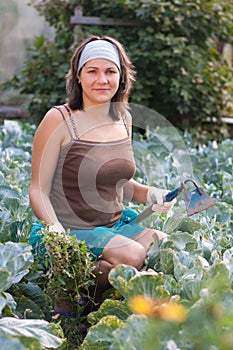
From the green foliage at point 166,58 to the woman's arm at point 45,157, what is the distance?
3.95 m

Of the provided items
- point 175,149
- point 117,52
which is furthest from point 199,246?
point 175,149

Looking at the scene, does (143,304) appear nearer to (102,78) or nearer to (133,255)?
(133,255)

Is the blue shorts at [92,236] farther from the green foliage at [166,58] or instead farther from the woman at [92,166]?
the green foliage at [166,58]

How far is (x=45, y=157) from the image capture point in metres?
2.91

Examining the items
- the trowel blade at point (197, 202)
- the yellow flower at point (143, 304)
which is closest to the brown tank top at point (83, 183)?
the trowel blade at point (197, 202)

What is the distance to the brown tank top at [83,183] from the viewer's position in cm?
297

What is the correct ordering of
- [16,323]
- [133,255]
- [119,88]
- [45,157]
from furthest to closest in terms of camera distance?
1. [119,88]
2. [45,157]
3. [133,255]
4. [16,323]

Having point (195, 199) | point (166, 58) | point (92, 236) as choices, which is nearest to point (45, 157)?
point (92, 236)

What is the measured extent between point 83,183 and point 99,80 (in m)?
0.49

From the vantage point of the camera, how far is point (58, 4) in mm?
7754

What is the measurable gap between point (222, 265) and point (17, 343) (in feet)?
2.52

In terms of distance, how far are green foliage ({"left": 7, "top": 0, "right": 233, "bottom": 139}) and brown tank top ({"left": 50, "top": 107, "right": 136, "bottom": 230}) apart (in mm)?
3897

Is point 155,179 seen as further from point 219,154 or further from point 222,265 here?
point 222,265

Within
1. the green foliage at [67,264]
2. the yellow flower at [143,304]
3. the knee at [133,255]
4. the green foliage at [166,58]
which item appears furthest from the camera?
the green foliage at [166,58]
